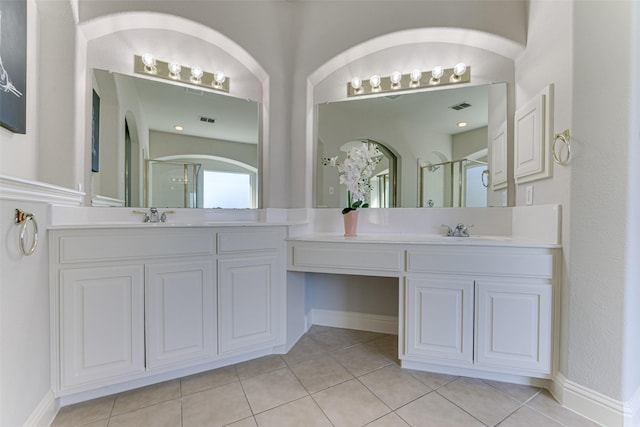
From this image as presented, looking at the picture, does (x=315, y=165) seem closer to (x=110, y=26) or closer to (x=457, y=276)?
(x=457, y=276)

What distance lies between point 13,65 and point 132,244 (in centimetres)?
96

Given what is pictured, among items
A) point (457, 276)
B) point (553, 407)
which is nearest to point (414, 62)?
point (457, 276)

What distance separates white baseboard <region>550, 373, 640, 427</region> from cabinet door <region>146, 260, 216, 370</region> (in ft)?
6.35

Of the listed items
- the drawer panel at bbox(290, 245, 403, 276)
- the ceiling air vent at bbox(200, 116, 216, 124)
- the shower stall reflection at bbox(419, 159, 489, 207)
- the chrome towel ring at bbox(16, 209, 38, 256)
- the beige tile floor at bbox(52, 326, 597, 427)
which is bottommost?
the beige tile floor at bbox(52, 326, 597, 427)

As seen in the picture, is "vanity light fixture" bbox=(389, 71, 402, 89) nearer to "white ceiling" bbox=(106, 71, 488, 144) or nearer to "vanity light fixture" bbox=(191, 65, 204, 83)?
"white ceiling" bbox=(106, 71, 488, 144)

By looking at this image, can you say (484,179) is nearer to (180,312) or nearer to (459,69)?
(459,69)

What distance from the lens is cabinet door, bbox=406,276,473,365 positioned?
1.64 metres

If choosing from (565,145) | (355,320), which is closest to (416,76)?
(565,145)

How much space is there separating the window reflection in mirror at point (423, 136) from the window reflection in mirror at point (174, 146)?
669 millimetres

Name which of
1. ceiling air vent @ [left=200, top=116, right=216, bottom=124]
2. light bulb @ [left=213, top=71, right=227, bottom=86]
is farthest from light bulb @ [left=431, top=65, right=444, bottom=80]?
ceiling air vent @ [left=200, top=116, right=216, bottom=124]

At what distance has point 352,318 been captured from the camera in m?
2.47

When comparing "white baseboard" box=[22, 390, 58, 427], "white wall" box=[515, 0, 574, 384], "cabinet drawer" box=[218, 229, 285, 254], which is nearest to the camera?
"white baseboard" box=[22, 390, 58, 427]

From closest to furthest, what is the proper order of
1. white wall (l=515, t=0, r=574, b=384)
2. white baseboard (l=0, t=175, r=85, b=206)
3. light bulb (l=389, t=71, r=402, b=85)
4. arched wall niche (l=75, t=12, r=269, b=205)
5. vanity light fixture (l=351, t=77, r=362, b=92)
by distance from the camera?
1. white baseboard (l=0, t=175, r=85, b=206)
2. white wall (l=515, t=0, r=574, b=384)
3. arched wall niche (l=75, t=12, r=269, b=205)
4. light bulb (l=389, t=71, r=402, b=85)
5. vanity light fixture (l=351, t=77, r=362, b=92)

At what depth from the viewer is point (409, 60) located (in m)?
2.33
